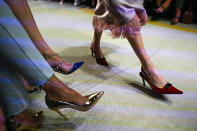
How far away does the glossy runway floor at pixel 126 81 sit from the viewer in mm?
1002

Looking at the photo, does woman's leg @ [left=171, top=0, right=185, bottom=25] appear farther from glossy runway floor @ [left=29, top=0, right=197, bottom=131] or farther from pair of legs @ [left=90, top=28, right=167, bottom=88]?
pair of legs @ [left=90, top=28, right=167, bottom=88]

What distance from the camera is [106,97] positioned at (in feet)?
3.90

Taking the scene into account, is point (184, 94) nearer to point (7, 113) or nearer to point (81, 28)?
point (7, 113)

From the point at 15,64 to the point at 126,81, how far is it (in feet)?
2.41

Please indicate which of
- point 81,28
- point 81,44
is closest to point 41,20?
point 81,28

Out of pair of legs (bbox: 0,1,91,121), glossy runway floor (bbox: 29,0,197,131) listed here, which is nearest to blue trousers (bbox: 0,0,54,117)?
pair of legs (bbox: 0,1,91,121)

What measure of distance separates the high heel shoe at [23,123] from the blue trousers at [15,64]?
0.12 feet

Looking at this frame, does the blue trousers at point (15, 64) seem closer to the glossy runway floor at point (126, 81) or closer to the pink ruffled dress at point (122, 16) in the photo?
the glossy runway floor at point (126, 81)

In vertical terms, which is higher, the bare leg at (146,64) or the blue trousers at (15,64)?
the blue trousers at (15,64)

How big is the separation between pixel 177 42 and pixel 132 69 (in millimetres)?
670

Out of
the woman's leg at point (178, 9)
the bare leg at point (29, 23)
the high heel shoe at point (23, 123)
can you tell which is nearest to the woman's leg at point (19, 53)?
the high heel shoe at point (23, 123)

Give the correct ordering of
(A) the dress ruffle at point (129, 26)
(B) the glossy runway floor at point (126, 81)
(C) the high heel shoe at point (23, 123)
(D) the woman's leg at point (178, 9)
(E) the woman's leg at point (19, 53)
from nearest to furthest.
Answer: (E) the woman's leg at point (19, 53) < (C) the high heel shoe at point (23, 123) < (B) the glossy runway floor at point (126, 81) < (A) the dress ruffle at point (129, 26) < (D) the woman's leg at point (178, 9)

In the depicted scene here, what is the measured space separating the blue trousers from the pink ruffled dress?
1.49ft

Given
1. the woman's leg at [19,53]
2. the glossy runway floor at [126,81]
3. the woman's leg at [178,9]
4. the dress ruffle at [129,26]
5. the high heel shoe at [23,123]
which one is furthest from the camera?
the woman's leg at [178,9]
